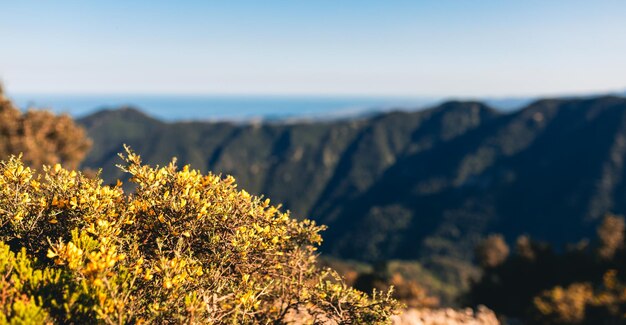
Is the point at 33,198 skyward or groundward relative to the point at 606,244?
skyward

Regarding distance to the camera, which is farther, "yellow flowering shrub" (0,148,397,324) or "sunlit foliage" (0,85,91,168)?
"sunlit foliage" (0,85,91,168)

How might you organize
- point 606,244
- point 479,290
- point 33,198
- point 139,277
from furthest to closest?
point 479,290 < point 606,244 < point 33,198 < point 139,277

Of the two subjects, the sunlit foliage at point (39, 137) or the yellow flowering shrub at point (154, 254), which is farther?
the sunlit foliage at point (39, 137)

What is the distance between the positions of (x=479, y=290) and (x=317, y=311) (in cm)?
6183

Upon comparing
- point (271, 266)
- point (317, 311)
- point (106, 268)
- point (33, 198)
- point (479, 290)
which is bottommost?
point (479, 290)

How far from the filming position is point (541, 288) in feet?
184

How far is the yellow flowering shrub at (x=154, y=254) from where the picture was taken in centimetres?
561

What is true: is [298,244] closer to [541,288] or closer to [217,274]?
[217,274]

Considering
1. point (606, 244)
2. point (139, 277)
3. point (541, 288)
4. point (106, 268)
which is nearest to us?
point (106, 268)

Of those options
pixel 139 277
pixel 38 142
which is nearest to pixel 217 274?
pixel 139 277

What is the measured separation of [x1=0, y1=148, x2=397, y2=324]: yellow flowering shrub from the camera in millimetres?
5605

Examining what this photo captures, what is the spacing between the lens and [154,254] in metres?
7.11

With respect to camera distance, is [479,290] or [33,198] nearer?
[33,198]

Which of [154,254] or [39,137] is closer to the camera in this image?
[154,254]
